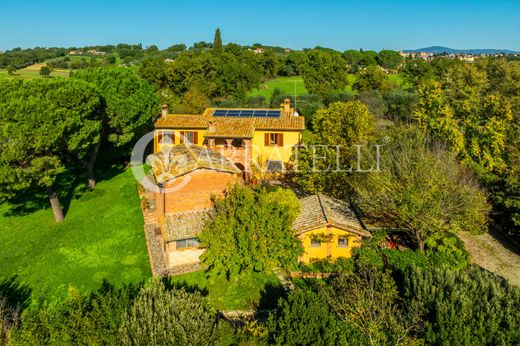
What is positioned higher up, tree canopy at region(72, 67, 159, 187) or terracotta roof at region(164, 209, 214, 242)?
tree canopy at region(72, 67, 159, 187)

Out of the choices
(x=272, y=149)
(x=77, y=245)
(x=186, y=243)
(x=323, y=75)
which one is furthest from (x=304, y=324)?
(x=323, y=75)

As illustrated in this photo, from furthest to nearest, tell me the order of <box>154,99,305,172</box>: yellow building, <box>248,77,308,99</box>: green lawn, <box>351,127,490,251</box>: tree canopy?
<box>248,77,308,99</box>: green lawn
<box>154,99,305,172</box>: yellow building
<box>351,127,490,251</box>: tree canopy

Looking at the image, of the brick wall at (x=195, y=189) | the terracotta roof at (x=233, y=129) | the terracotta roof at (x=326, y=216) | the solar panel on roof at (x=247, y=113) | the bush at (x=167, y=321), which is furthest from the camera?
the solar panel on roof at (x=247, y=113)

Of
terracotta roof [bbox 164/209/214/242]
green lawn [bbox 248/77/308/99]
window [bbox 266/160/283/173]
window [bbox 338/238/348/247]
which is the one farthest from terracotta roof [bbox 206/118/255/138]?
green lawn [bbox 248/77/308/99]

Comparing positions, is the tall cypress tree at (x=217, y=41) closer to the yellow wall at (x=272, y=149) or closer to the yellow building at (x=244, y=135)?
the yellow building at (x=244, y=135)

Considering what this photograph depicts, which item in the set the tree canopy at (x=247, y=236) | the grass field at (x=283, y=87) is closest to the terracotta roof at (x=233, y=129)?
the tree canopy at (x=247, y=236)

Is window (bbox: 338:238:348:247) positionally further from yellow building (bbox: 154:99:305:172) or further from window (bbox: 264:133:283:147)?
window (bbox: 264:133:283:147)
